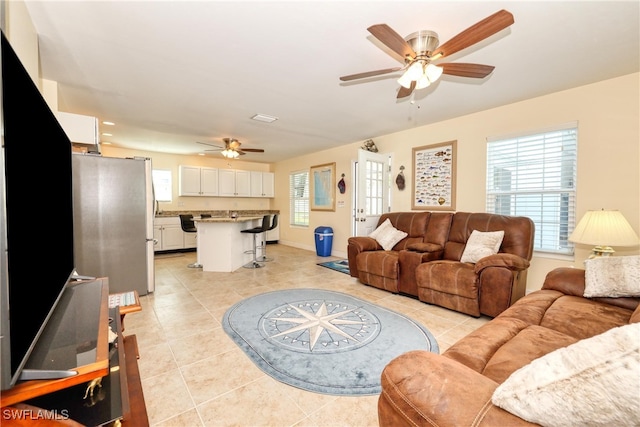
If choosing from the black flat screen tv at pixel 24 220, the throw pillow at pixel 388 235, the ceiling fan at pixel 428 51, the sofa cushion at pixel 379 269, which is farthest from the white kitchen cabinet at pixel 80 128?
the throw pillow at pixel 388 235

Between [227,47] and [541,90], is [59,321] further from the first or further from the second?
[541,90]

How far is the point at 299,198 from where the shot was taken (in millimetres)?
7375

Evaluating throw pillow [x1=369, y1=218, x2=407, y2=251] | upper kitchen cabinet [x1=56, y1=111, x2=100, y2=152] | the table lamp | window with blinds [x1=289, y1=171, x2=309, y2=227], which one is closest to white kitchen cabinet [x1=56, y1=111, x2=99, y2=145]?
upper kitchen cabinet [x1=56, y1=111, x2=100, y2=152]

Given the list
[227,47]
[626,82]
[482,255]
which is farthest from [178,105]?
[626,82]

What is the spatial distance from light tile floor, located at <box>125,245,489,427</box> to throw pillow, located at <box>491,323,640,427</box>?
1.03 meters

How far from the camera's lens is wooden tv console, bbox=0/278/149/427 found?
0.65 m

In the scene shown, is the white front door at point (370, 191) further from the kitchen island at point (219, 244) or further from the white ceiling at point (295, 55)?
the kitchen island at point (219, 244)

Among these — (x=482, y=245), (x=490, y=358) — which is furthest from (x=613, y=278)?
(x=490, y=358)

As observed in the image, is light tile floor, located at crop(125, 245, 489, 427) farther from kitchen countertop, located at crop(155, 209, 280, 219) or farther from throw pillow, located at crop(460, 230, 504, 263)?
kitchen countertop, located at crop(155, 209, 280, 219)

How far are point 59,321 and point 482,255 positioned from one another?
345 cm

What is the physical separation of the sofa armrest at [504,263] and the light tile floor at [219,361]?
→ 56 centimetres

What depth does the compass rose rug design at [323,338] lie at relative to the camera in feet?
6.10

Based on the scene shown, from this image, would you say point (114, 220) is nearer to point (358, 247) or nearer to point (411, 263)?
point (358, 247)

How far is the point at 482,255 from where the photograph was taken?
3.06 m
